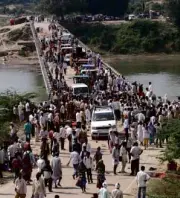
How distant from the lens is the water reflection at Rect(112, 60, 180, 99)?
47475 millimetres

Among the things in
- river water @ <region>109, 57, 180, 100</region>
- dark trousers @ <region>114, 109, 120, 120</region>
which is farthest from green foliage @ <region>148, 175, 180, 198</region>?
river water @ <region>109, 57, 180, 100</region>

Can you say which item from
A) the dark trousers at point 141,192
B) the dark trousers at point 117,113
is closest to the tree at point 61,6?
the dark trousers at point 117,113

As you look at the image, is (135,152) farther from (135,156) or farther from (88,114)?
(88,114)

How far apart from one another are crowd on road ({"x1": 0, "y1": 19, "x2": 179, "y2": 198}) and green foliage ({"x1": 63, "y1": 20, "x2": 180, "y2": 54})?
40.2 metres

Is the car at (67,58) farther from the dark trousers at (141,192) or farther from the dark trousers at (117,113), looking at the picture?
the dark trousers at (141,192)

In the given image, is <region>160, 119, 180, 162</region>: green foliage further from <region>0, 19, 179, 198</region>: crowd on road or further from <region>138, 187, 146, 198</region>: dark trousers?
<region>138, 187, 146, 198</region>: dark trousers

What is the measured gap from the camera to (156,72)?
62562mm

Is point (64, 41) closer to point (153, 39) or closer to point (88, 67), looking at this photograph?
point (88, 67)

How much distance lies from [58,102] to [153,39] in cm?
5149

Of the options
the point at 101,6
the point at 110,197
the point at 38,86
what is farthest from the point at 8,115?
the point at 101,6

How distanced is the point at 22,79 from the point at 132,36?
75.9 ft

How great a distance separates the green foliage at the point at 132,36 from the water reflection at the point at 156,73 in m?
5.28

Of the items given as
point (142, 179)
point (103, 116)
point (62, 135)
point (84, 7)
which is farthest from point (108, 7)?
point (142, 179)

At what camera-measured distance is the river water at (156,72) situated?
1870 inches
